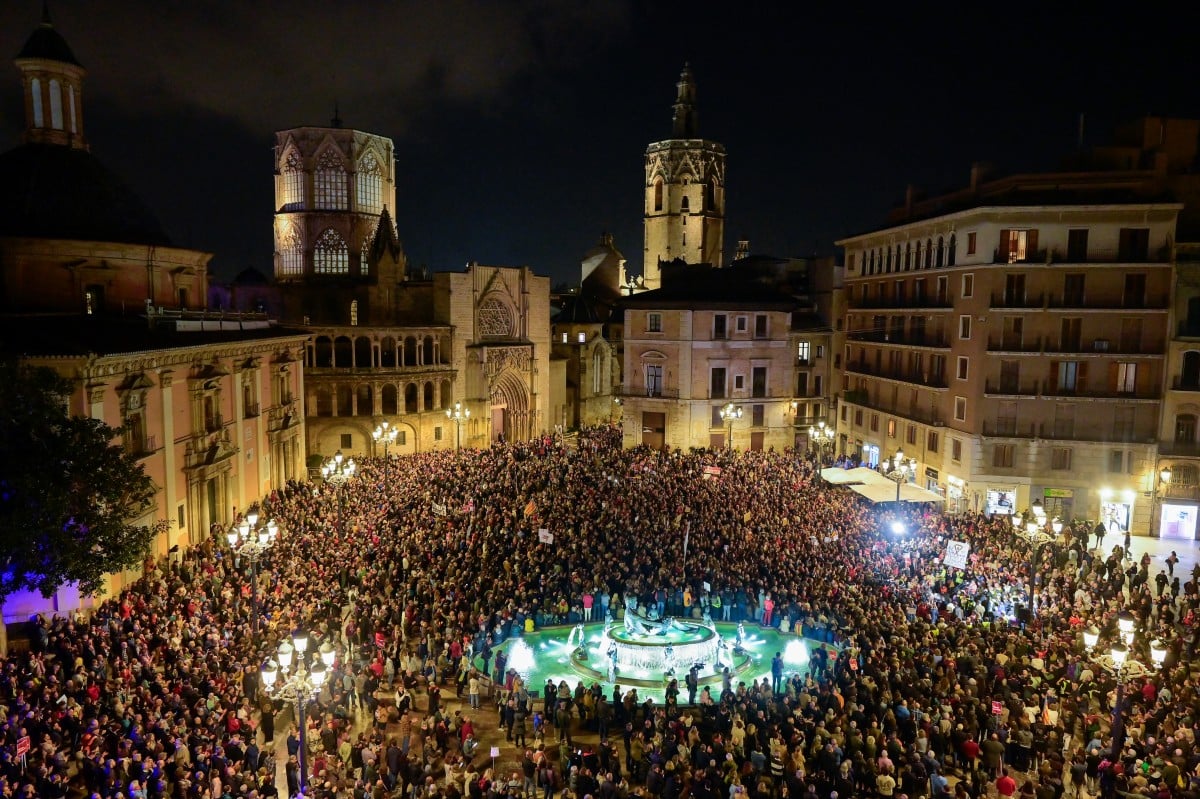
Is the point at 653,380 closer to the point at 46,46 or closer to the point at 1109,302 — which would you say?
the point at 1109,302

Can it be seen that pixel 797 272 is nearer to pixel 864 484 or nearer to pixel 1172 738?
pixel 864 484

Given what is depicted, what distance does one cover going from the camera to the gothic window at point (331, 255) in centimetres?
5862

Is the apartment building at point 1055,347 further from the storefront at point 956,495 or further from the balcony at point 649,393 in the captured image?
the balcony at point 649,393

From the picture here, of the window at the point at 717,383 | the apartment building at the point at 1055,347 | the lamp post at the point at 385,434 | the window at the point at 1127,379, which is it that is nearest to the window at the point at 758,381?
the window at the point at 717,383

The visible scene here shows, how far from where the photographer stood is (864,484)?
31219 mm

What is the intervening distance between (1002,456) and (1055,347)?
475 cm

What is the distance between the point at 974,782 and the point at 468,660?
1027 centimetres

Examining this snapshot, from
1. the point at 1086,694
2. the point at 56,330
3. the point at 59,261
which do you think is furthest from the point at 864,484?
the point at 59,261

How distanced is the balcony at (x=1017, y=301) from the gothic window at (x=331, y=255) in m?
42.2

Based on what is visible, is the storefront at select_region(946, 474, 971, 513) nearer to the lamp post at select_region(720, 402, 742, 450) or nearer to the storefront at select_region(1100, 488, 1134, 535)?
the storefront at select_region(1100, 488, 1134, 535)

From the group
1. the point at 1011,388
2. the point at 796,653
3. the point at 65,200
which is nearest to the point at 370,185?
the point at 65,200

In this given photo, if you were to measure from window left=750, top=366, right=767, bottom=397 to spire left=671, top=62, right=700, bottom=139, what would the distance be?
3579cm

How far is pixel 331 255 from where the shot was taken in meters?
58.8

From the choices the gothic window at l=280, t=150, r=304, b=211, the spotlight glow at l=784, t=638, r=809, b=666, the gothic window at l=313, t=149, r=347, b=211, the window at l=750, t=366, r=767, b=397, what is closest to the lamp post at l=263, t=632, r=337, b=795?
the spotlight glow at l=784, t=638, r=809, b=666
